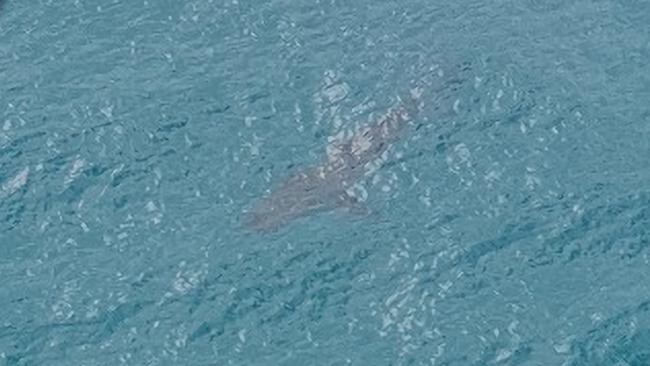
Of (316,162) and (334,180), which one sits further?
(316,162)

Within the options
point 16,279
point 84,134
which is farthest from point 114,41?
point 16,279

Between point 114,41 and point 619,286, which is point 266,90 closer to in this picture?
point 114,41

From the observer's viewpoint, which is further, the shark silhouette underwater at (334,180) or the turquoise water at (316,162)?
the shark silhouette underwater at (334,180)

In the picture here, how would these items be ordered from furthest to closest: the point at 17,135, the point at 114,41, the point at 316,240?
the point at 114,41 < the point at 17,135 < the point at 316,240
